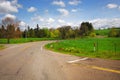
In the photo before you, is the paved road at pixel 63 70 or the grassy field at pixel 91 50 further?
the grassy field at pixel 91 50

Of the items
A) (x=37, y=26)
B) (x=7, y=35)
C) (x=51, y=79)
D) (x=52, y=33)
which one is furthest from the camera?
(x=37, y=26)

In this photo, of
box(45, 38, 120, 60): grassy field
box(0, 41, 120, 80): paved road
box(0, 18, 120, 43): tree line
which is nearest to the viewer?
box(0, 41, 120, 80): paved road

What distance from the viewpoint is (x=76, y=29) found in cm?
10506

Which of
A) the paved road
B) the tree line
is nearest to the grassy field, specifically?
the paved road

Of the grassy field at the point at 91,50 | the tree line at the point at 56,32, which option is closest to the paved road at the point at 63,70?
the grassy field at the point at 91,50

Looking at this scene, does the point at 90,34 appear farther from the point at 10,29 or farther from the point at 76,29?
the point at 10,29

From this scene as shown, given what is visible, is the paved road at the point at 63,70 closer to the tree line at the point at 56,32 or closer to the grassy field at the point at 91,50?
the grassy field at the point at 91,50

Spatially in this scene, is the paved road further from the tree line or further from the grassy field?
the tree line

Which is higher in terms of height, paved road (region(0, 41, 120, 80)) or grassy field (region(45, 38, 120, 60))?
paved road (region(0, 41, 120, 80))

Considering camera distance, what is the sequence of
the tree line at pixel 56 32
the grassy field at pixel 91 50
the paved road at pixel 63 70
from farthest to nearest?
the tree line at pixel 56 32 < the grassy field at pixel 91 50 < the paved road at pixel 63 70

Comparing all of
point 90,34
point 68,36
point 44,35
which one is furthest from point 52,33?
point 90,34

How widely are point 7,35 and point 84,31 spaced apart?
60.5m

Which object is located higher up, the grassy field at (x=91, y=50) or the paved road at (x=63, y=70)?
the paved road at (x=63, y=70)

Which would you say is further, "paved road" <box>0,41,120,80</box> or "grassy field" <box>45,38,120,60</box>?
"grassy field" <box>45,38,120,60</box>
